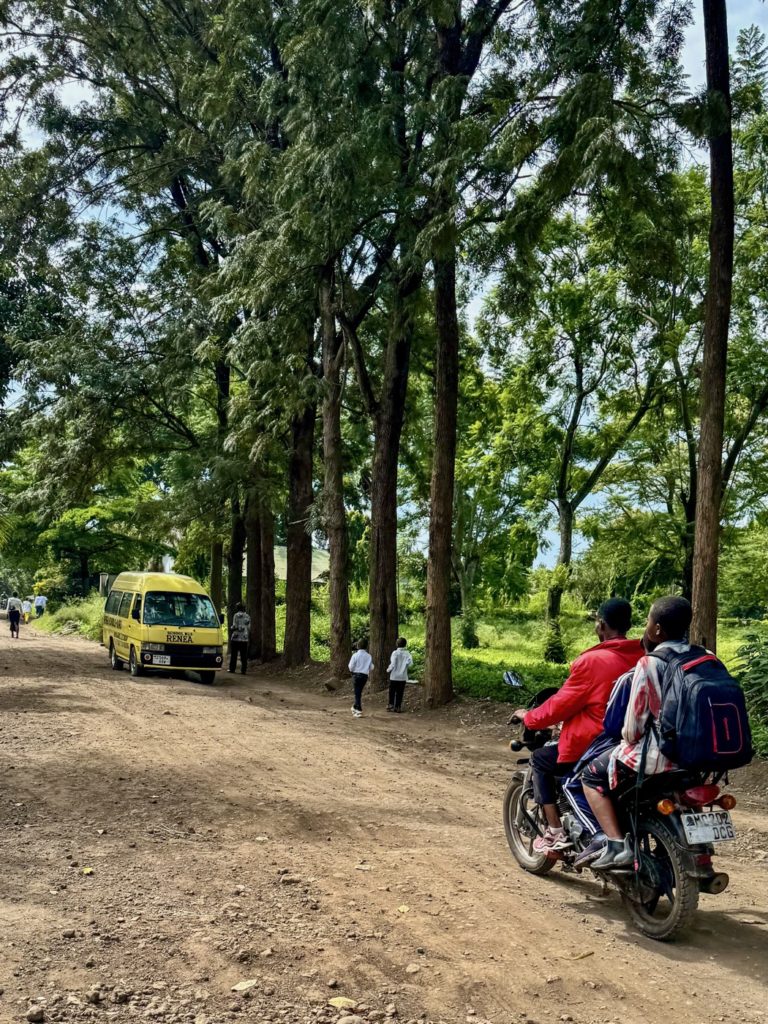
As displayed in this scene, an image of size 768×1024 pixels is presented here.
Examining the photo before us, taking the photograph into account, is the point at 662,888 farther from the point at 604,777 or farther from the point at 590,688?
the point at 590,688

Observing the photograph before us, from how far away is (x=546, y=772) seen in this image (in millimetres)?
6664

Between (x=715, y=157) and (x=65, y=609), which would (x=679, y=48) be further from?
(x=65, y=609)

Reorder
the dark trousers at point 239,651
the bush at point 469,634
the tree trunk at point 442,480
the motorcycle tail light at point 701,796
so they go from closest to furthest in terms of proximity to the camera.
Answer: the motorcycle tail light at point 701,796, the tree trunk at point 442,480, the dark trousers at point 239,651, the bush at point 469,634

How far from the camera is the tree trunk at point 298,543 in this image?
25.8 m

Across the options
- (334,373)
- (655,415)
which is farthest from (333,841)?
(655,415)

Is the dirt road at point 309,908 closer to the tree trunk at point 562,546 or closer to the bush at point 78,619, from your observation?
the tree trunk at point 562,546

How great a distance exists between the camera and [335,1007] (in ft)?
15.3

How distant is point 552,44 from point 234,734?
11725 mm

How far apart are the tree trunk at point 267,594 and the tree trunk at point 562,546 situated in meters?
10.3

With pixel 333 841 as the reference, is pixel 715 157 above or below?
above

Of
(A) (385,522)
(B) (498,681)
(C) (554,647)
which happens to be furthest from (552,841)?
(C) (554,647)

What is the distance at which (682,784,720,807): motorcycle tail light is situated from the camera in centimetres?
564

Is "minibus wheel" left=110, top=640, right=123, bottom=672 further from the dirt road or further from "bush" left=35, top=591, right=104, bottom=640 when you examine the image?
"bush" left=35, top=591, right=104, bottom=640

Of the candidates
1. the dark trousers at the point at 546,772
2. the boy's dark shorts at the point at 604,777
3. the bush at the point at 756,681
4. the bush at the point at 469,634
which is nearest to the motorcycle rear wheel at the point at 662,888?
the boy's dark shorts at the point at 604,777
